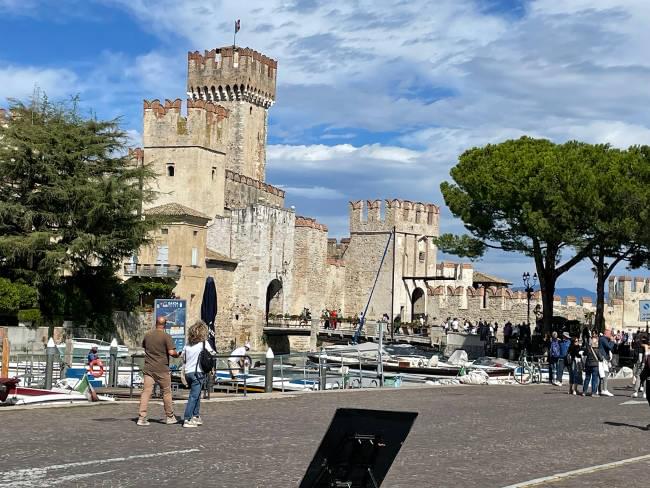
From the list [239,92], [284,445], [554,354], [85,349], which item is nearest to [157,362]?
[284,445]

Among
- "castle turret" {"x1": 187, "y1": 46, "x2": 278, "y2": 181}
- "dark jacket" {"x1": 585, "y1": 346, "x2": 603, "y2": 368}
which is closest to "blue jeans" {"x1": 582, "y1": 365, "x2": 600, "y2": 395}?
"dark jacket" {"x1": 585, "y1": 346, "x2": 603, "y2": 368}

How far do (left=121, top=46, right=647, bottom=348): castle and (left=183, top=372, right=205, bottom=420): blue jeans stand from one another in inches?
1436

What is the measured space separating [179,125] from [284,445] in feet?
177

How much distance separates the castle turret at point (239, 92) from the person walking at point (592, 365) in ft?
197

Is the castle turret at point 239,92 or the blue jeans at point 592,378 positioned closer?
the blue jeans at point 592,378

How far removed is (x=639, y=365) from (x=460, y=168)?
26597 millimetres

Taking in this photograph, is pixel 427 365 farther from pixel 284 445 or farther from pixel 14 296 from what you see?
pixel 284 445

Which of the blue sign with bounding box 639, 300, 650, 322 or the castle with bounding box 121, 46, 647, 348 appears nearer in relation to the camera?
the blue sign with bounding box 639, 300, 650, 322

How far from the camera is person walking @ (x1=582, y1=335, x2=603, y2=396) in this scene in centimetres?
2570

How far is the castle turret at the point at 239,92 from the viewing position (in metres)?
86.2

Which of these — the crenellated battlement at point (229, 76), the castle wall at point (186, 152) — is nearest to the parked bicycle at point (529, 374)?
the castle wall at point (186, 152)

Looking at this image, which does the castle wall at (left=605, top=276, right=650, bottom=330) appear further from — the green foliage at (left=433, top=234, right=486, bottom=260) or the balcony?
the balcony

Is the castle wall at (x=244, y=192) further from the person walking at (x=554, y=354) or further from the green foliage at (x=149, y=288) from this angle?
the person walking at (x=554, y=354)

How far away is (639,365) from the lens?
26672 mm
